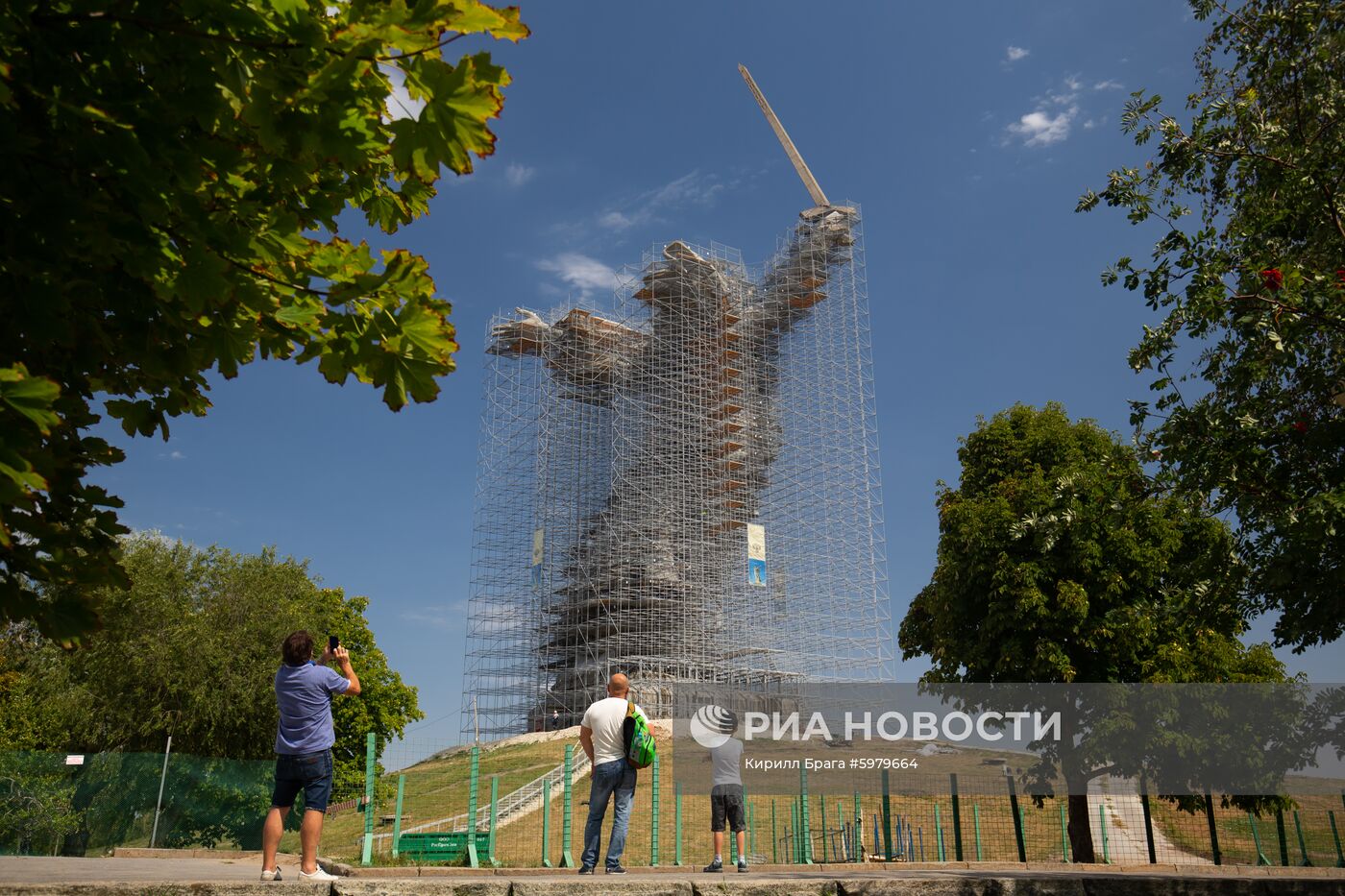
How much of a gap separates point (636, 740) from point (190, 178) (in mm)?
5106

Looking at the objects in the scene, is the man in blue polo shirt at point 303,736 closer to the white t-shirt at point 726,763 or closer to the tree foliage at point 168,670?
the white t-shirt at point 726,763

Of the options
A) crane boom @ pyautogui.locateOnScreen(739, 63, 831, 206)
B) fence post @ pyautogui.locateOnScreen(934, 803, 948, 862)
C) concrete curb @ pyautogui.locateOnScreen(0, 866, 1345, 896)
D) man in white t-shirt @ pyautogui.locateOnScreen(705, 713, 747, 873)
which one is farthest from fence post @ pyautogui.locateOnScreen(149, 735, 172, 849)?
crane boom @ pyautogui.locateOnScreen(739, 63, 831, 206)

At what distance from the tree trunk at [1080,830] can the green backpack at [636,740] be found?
11312 mm

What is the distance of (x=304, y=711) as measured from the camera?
5.36 m

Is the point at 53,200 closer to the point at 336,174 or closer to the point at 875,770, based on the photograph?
the point at 336,174

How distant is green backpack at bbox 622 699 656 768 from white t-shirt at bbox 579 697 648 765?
0.04m

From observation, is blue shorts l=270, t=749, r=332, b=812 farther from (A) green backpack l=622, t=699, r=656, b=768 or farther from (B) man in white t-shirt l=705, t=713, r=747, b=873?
(B) man in white t-shirt l=705, t=713, r=747, b=873

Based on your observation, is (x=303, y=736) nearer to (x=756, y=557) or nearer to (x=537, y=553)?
(x=756, y=557)

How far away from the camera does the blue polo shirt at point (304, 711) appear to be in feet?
17.5

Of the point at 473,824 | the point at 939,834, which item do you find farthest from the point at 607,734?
the point at 939,834

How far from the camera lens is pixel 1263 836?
1928 centimetres

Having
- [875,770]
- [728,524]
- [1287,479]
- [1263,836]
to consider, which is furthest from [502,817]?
[728,524]

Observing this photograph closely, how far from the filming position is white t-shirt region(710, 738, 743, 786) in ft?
27.9

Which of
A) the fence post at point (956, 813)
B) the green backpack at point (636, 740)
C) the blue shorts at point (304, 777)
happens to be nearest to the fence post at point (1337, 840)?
the fence post at point (956, 813)
